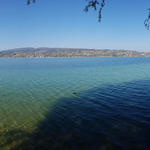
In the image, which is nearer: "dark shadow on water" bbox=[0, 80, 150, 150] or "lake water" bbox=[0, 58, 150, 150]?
"dark shadow on water" bbox=[0, 80, 150, 150]

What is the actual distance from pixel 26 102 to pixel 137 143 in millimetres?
12090

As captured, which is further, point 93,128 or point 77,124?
point 77,124

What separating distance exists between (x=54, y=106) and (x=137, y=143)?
841 cm

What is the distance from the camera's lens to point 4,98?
17516 mm

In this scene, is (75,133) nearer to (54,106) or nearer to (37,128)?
(37,128)

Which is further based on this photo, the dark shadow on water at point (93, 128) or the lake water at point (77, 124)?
the lake water at point (77, 124)

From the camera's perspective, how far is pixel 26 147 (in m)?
7.72

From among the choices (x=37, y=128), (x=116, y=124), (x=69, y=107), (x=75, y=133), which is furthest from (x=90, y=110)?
(x=37, y=128)

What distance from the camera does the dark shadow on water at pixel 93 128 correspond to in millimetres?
7719

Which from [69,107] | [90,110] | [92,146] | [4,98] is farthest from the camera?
[4,98]

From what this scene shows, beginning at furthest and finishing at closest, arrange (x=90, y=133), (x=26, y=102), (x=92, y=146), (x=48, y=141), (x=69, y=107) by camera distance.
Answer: (x=26, y=102) → (x=69, y=107) → (x=90, y=133) → (x=48, y=141) → (x=92, y=146)

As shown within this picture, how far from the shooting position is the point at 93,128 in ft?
31.0

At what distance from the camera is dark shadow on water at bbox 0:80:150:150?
772 centimetres

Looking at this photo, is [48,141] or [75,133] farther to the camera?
[75,133]
